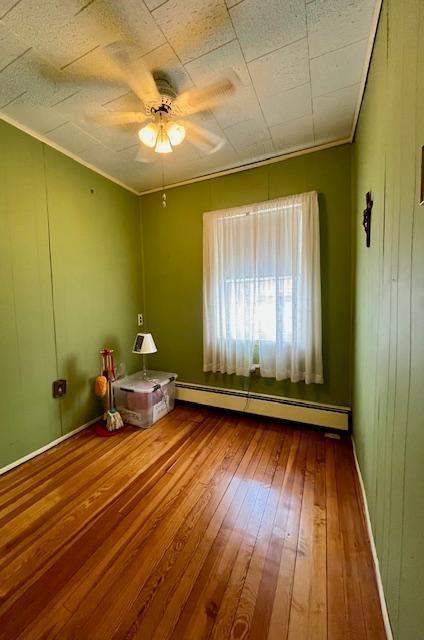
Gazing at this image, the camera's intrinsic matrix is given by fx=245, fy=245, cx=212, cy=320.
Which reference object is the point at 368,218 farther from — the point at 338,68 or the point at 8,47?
the point at 8,47

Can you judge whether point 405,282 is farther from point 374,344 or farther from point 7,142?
point 7,142

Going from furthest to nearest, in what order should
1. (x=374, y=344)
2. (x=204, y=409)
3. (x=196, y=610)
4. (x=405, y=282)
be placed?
(x=204, y=409), (x=374, y=344), (x=196, y=610), (x=405, y=282)

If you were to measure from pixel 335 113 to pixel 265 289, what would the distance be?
4.55 feet

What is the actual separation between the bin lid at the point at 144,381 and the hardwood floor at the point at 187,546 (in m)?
0.55

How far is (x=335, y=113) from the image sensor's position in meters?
1.77

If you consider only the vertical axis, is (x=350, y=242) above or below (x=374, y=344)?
above

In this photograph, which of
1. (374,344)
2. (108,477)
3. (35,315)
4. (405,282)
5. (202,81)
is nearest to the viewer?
(405,282)

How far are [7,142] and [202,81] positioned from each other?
1463 mm

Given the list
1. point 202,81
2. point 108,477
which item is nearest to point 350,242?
point 202,81

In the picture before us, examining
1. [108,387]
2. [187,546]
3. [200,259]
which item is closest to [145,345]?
[108,387]

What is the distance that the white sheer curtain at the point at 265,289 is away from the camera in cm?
218

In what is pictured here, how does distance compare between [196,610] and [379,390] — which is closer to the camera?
[196,610]

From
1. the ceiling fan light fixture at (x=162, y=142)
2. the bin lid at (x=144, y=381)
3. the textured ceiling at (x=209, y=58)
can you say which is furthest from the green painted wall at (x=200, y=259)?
the ceiling fan light fixture at (x=162, y=142)

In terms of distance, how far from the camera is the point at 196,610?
0.98 meters
